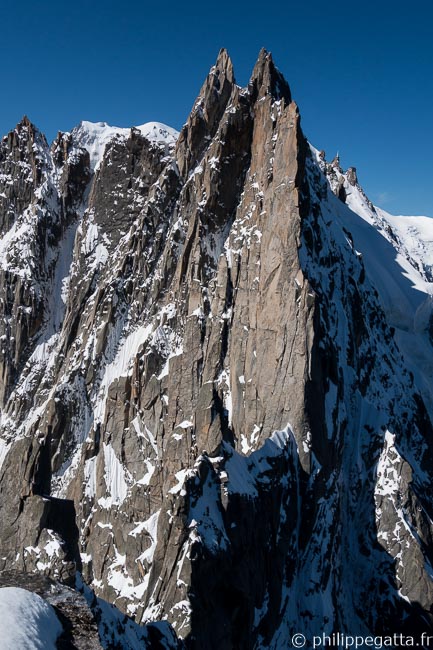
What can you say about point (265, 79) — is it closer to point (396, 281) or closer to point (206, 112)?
point (206, 112)

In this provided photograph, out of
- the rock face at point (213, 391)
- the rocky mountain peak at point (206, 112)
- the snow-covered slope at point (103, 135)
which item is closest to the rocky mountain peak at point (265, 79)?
the rock face at point (213, 391)

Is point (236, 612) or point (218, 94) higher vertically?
point (218, 94)

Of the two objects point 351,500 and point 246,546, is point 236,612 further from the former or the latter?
point 351,500

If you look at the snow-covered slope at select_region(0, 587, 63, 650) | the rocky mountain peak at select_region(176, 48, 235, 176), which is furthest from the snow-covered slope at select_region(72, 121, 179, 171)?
the snow-covered slope at select_region(0, 587, 63, 650)

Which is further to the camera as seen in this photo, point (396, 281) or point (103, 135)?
point (396, 281)

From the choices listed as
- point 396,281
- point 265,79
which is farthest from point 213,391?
point 396,281

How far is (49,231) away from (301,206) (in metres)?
43.1

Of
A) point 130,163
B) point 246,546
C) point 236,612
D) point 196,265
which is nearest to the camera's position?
point 236,612

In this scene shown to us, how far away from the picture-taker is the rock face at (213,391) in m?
40.4

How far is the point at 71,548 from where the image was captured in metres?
33.4

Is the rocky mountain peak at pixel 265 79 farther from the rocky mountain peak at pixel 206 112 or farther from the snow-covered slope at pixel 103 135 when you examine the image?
the snow-covered slope at pixel 103 135

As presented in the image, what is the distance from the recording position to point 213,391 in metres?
57.6

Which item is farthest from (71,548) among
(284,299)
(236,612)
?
(284,299)

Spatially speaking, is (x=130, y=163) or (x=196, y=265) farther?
(x=130, y=163)
